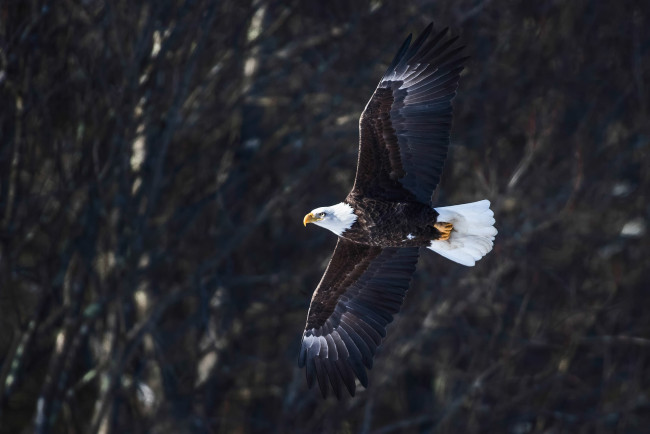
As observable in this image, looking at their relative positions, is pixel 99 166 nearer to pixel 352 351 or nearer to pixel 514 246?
pixel 352 351

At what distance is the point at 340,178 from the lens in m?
12.0

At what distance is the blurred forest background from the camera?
922 cm

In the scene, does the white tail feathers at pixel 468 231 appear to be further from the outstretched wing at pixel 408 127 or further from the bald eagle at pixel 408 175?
the outstretched wing at pixel 408 127

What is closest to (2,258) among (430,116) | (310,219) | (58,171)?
(58,171)

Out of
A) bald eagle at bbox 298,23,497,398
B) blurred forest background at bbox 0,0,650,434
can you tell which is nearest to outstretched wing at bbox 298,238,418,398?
bald eagle at bbox 298,23,497,398

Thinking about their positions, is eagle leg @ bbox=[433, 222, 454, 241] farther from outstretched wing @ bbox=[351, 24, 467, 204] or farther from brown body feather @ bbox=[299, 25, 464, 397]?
outstretched wing @ bbox=[351, 24, 467, 204]

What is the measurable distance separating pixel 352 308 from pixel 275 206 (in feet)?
8.30

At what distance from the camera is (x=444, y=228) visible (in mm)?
7289

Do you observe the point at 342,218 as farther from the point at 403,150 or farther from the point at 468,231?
the point at 468,231

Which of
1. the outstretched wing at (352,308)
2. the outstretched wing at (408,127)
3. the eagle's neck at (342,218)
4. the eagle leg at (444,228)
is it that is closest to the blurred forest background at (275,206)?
the outstretched wing at (352,308)

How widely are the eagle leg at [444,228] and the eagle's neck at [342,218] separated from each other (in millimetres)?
567

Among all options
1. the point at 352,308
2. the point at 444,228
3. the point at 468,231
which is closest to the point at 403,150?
the point at 444,228

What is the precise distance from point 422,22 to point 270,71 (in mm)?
1560

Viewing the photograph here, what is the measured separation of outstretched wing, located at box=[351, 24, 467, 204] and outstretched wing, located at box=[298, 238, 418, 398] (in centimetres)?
63
